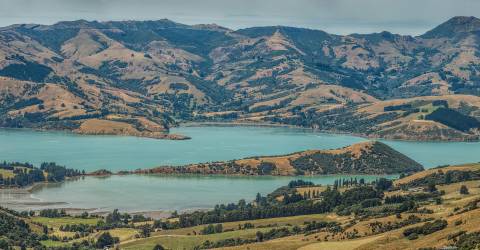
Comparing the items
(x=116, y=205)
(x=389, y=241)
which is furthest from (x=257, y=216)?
(x=389, y=241)

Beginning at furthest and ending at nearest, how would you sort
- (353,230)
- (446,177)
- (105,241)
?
(446,177)
(105,241)
(353,230)

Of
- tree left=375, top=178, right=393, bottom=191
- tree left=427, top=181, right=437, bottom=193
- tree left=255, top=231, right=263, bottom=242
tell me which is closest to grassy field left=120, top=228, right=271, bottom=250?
tree left=255, top=231, right=263, bottom=242

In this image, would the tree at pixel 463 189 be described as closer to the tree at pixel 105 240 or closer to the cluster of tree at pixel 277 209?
the cluster of tree at pixel 277 209

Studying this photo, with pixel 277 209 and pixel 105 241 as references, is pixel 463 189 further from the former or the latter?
pixel 105 241

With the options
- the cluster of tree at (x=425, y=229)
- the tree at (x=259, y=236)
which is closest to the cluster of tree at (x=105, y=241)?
the tree at (x=259, y=236)

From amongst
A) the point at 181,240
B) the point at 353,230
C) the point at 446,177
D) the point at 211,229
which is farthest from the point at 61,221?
the point at 446,177

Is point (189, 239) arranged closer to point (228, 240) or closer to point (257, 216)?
point (228, 240)

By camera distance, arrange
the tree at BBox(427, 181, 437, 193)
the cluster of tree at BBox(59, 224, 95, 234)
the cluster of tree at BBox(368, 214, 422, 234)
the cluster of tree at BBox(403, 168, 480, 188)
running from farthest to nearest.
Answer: the cluster of tree at BBox(403, 168, 480, 188) → the tree at BBox(427, 181, 437, 193) → the cluster of tree at BBox(59, 224, 95, 234) → the cluster of tree at BBox(368, 214, 422, 234)

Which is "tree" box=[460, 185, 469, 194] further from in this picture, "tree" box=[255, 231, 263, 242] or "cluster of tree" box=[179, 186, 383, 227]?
"tree" box=[255, 231, 263, 242]
